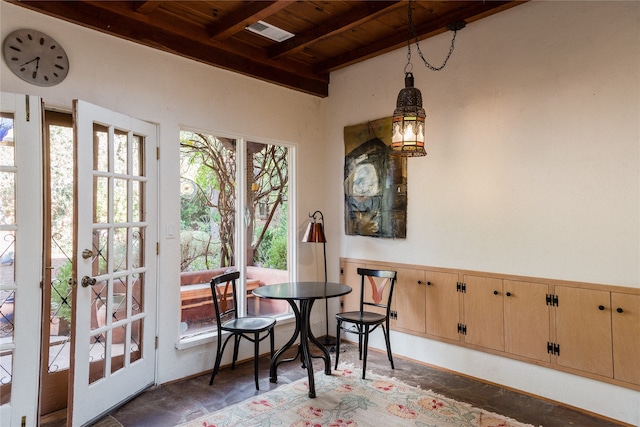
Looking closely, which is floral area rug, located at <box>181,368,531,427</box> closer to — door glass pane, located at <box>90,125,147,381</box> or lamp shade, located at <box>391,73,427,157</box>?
door glass pane, located at <box>90,125,147,381</box>

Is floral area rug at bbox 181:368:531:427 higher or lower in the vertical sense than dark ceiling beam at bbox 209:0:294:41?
lower

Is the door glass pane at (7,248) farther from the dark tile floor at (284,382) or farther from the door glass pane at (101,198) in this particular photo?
the dark tile floor at (284,382)

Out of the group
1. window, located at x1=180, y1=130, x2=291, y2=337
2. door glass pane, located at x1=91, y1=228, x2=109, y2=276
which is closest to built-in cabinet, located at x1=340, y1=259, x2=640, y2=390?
window, located at x1=180, y1=130, x2=291, y2=337

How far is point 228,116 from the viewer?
3.70 metres

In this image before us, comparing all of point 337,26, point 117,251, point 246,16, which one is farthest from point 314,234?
point 246,16

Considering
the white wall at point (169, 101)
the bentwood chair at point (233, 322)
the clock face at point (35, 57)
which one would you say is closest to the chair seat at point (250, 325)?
the bentwood chair at point (233, 322)

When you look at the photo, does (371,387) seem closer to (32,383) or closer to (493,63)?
(32,383)

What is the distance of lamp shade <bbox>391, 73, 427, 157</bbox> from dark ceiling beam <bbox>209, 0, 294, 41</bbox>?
3.56ft

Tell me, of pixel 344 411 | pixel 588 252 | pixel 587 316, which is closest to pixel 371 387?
pixel 344 411

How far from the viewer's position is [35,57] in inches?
101

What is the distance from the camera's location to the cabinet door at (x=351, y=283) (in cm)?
417

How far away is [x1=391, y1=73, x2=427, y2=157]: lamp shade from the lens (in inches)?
103

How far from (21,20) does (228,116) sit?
1.61 m

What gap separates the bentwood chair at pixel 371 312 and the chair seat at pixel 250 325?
2.09ft
